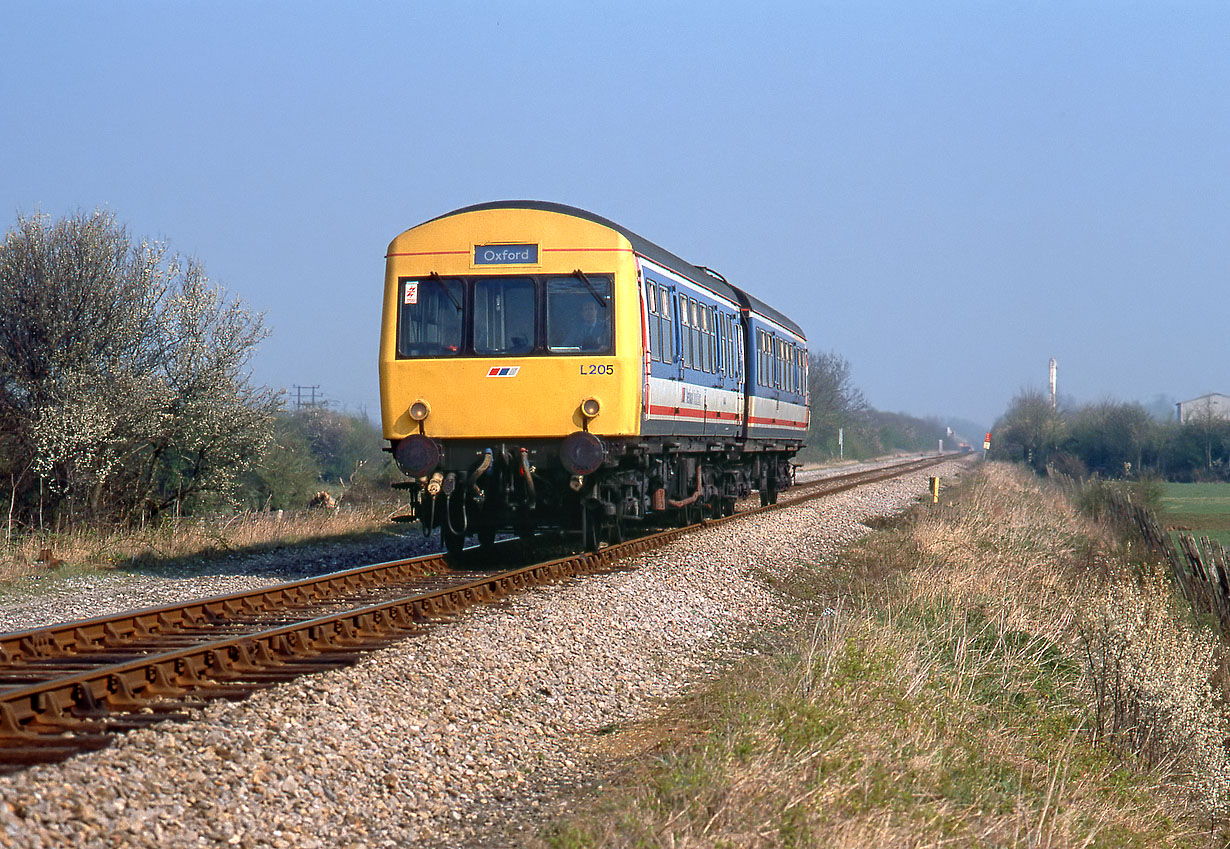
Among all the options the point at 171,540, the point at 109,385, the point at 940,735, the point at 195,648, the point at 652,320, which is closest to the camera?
the point at 195,648

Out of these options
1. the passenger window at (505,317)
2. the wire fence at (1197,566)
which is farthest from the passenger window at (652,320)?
the wire fence at (1197,566)

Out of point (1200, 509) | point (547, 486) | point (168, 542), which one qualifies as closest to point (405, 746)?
point (547, 486)

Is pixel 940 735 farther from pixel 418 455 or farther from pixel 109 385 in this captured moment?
pixel 109 385

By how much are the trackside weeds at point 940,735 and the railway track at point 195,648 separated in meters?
2.05

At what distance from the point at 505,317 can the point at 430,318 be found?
0.76 metres

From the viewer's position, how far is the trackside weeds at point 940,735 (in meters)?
5.13

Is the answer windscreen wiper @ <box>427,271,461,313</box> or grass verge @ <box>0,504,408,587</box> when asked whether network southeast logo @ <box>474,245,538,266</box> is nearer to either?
windscreen wiper @ <box>427,271,461,313</box>

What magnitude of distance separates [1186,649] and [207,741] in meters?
7.63

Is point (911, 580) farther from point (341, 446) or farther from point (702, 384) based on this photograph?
point (341, 446)

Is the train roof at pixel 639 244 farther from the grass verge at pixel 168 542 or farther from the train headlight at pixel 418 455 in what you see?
the grass verge at pixel 168 542

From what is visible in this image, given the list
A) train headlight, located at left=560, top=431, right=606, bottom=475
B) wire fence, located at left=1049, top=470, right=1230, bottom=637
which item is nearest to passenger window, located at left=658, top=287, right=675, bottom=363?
train headlight, located at left=560, top=431, right=606, bottom=475

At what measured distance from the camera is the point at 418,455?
39.9ft

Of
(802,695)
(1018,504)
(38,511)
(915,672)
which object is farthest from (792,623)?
(1018,504)

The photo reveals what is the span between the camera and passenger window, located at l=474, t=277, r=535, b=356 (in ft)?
40.5
